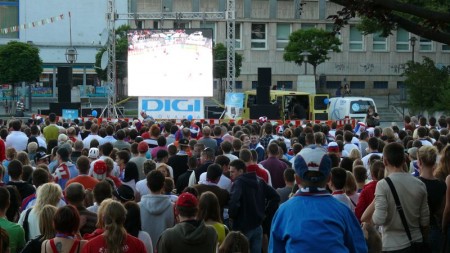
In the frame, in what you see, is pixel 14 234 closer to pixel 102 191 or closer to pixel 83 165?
pixel 102 191

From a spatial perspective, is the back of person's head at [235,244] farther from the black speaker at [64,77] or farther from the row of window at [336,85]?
the row of window at [336,85]

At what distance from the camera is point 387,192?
7.81 meters

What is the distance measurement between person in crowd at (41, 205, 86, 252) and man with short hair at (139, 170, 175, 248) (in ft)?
6.63

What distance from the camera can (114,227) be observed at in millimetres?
7027

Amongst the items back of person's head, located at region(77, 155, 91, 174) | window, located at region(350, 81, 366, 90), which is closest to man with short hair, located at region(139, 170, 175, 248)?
back of person's head, located at region(77, 155, 91, 174)

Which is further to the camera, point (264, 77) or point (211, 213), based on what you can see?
point (264, 77)

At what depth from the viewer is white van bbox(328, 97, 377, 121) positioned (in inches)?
1532

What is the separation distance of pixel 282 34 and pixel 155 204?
191 feet

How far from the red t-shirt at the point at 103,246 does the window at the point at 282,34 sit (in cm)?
5995

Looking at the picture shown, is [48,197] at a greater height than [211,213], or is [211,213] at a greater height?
[48,197]

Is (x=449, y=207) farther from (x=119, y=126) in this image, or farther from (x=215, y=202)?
(x=119, y=126)

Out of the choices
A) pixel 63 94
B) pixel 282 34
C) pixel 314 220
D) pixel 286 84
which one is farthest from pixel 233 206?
pixel 282 34

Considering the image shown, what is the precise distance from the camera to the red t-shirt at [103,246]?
695 cm

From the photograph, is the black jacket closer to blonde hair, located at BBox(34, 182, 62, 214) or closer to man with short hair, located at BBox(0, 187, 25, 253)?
blonde hair, located at BBox(34, 182, 62, 214)
